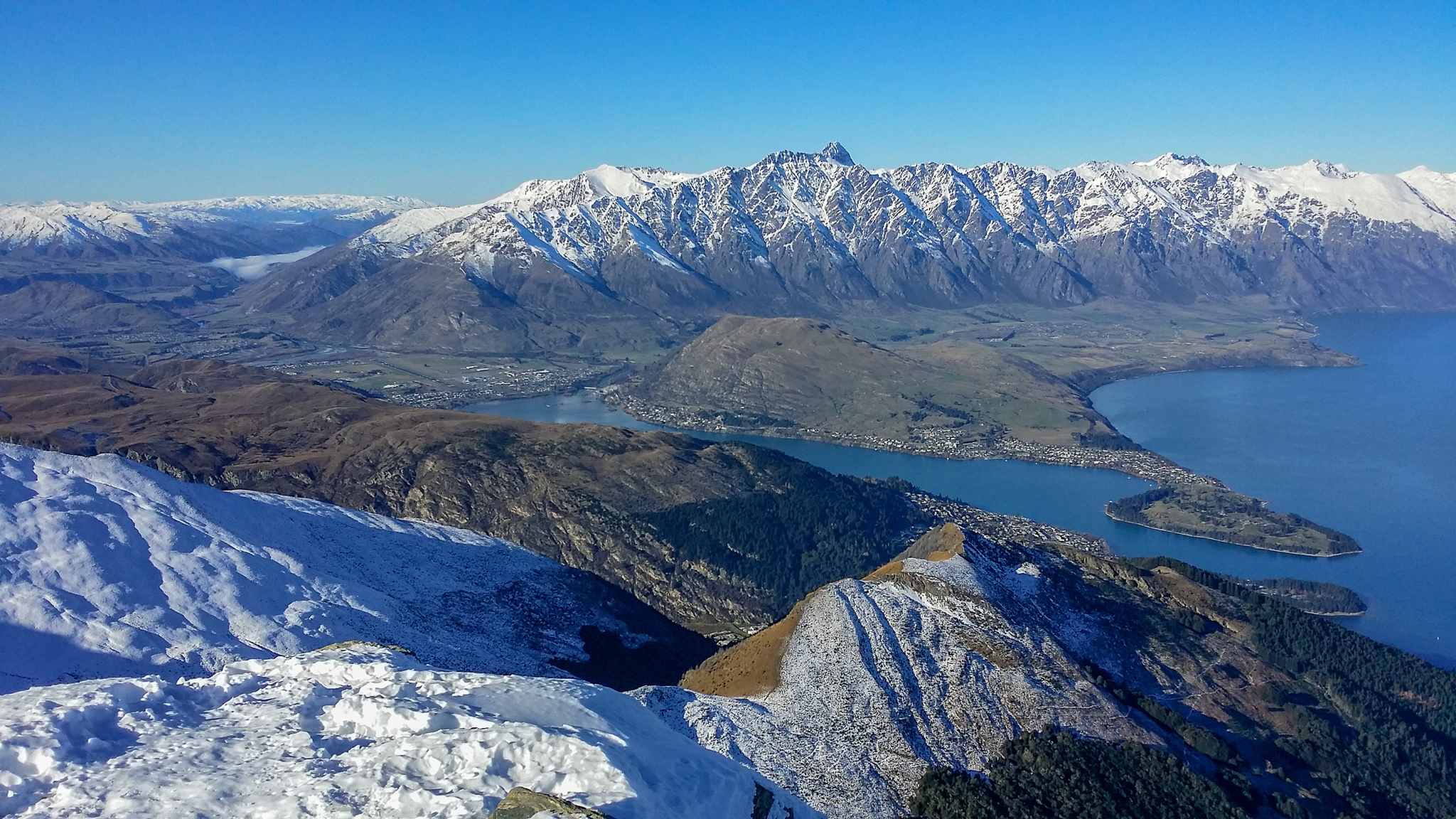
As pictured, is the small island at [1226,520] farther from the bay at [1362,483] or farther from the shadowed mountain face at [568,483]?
the shadowed mountain face at [568,483]

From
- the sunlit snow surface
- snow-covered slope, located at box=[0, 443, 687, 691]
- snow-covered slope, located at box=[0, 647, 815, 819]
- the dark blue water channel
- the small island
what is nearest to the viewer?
snow-covered slope, located at box=[0, 647, 815, 819]

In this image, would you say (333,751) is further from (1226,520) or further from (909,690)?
(1226,520)

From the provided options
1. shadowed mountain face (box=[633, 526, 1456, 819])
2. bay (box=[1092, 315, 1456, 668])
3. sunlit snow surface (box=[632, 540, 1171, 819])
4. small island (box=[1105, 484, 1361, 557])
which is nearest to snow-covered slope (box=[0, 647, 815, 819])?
sunlit snow surface (box=[632, 540, 1171, 819])

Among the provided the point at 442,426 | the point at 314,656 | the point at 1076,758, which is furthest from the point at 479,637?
the point at 442,426

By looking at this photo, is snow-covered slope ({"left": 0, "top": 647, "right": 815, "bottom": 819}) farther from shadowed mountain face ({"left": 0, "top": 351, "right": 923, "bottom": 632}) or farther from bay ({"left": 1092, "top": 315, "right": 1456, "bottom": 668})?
bay ({"left": 1092, "top": 315, "right": 1456, "bottom": 668})

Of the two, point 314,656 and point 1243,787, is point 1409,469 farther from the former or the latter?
point 314,656

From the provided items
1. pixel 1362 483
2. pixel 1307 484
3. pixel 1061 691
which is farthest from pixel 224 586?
pixel 1362 483

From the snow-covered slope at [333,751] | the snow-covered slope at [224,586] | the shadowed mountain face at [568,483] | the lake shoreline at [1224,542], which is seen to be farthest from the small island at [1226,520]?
the snow-covered slope at [333,751]
